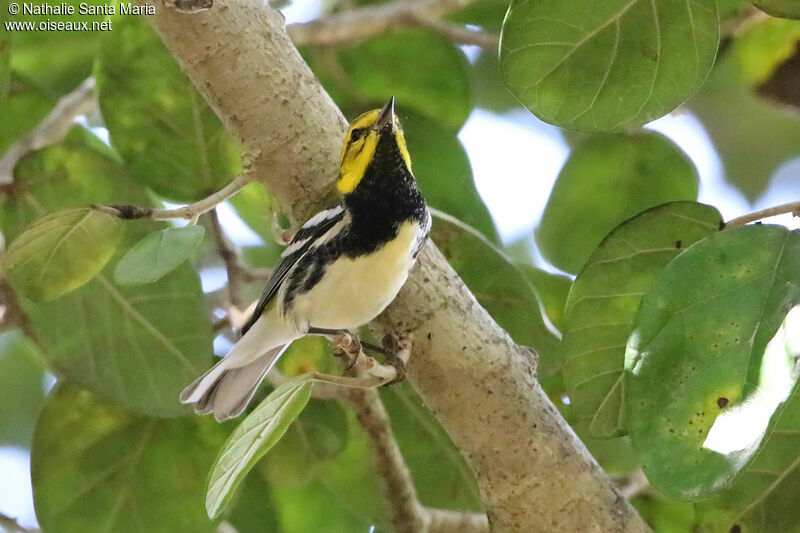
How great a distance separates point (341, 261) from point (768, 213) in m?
0.60

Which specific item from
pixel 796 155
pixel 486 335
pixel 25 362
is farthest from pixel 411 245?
pixel 796 155

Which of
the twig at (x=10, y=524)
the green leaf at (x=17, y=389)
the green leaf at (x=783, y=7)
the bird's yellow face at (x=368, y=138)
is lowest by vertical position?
the green leaf at (x=17, y=389)

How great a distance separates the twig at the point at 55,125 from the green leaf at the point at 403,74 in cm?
41

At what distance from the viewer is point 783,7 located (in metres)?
1.08

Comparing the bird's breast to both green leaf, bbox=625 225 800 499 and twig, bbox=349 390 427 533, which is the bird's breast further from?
green leaf, bbox=625 225 800 499

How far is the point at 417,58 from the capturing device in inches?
66.1

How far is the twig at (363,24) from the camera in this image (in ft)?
5.56

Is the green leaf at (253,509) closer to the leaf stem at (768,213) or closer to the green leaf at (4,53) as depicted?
the green leaf at (4,53)

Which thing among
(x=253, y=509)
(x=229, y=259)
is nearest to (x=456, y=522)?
(x=253, y=509)

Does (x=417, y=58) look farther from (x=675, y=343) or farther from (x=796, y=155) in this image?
(x=796, y=155)

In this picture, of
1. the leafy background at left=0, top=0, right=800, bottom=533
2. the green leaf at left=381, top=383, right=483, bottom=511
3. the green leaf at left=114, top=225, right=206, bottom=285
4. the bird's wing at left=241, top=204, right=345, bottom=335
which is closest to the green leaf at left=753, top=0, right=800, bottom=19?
the leafy background at left=0, top=0, right=800, bottom=533

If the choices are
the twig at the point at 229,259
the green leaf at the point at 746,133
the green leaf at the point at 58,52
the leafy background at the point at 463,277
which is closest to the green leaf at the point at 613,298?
the leafy background at the point at 463,277

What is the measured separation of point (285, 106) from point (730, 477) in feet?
2.26

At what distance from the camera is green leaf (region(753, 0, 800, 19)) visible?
108 centimetres
